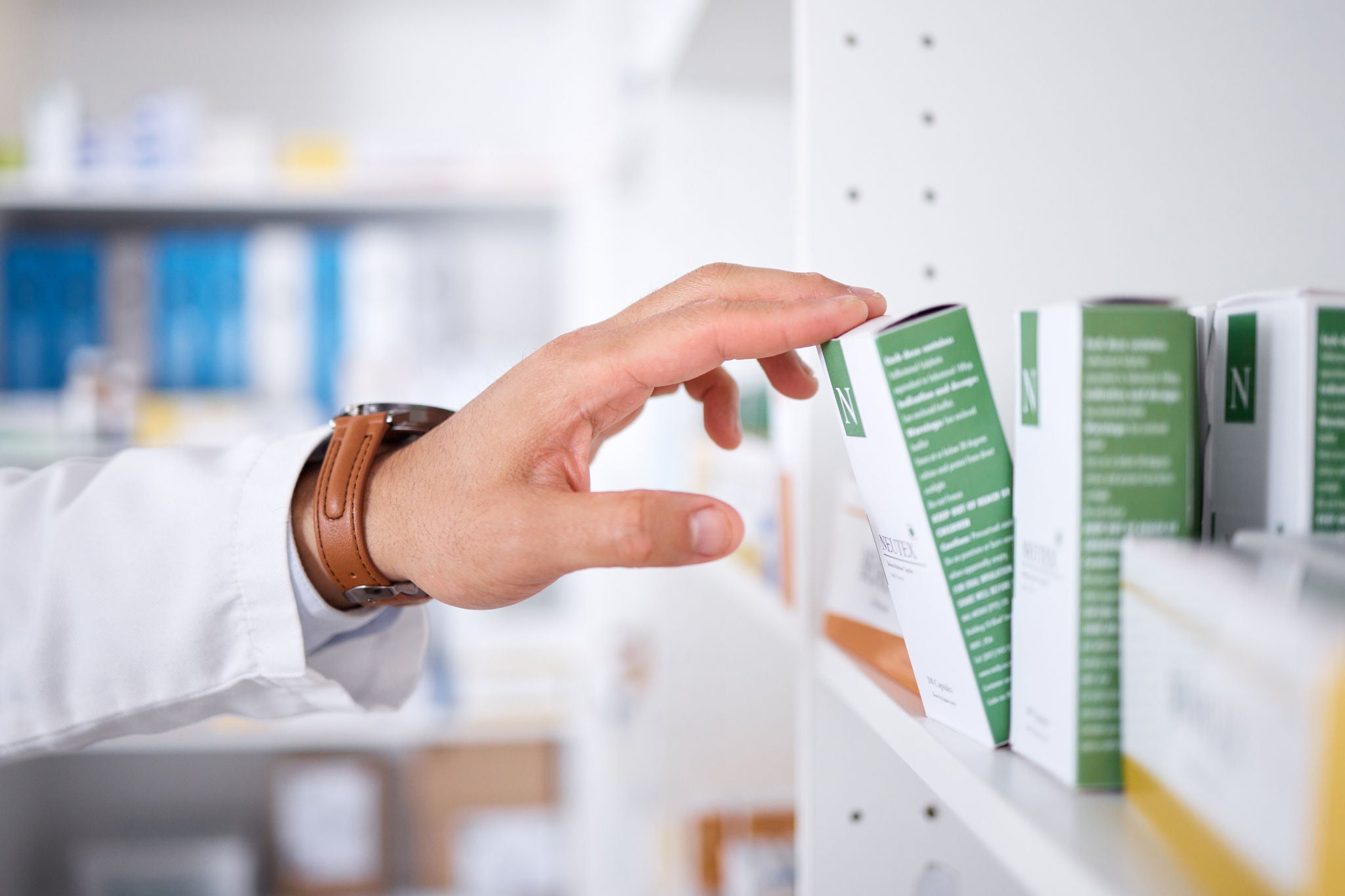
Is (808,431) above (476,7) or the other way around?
the other way around

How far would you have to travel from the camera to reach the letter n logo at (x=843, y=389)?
0.41m

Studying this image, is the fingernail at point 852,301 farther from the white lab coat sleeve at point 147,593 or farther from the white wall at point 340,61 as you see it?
the white wall at point 340,61

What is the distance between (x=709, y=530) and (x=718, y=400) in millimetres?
237

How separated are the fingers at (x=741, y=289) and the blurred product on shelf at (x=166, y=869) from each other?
1.86m

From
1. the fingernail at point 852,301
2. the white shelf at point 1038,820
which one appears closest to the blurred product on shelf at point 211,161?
the fingernail at point 852,301

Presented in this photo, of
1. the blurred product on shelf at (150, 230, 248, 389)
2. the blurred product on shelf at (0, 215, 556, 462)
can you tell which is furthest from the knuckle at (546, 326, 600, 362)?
the blurred product on shelf at (150, 230, 248, 389)

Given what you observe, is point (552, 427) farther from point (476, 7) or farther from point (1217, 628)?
point (476, 7)

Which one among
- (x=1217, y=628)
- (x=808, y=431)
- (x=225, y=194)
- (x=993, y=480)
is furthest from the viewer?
(x=225, y=194)

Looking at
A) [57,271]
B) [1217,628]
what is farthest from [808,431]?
[57,271]

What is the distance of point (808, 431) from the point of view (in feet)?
2.03

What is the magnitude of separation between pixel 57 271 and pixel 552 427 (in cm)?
179

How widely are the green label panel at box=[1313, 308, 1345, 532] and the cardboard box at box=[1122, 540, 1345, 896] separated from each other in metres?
0.05

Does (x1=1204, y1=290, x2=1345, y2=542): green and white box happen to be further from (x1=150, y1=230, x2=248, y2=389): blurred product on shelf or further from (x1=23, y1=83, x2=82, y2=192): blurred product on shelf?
(x1=23, y1=83, x2=82, y2=192): blurred product on shelf

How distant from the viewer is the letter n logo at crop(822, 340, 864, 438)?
1.34ft
